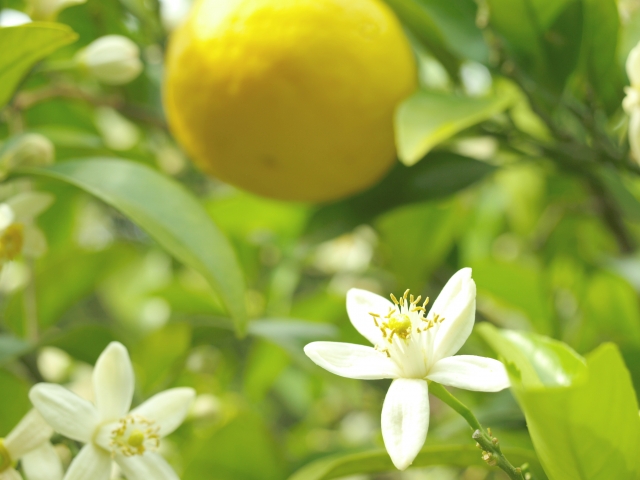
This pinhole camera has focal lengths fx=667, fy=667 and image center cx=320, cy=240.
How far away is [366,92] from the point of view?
569 mm

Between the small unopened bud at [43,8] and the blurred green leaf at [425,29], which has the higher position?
the small unopened bud at [43,8]

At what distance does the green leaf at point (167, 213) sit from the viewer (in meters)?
0.48

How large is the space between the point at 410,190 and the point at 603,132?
20 centimetres

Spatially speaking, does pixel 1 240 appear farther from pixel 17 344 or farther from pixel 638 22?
pixel 638 22

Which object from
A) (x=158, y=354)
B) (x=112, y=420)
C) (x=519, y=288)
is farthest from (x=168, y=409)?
(x=519, y=288)

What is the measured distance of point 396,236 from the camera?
0.89 meters

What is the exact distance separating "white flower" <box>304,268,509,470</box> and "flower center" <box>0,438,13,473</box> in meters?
0.19

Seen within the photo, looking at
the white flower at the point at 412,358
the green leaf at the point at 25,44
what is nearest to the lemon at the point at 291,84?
the green leaf at the point at 25,44

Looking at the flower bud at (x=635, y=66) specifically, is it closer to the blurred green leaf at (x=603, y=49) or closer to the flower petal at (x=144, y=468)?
the blurred green leaf at (x=603, y=49)

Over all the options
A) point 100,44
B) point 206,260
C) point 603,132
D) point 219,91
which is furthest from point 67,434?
point 603,132

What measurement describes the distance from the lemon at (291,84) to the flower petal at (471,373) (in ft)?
0.94

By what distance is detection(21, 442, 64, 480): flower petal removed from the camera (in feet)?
1.28

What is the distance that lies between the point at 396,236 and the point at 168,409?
20.4 inches

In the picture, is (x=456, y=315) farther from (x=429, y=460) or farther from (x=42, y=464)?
(x=42, y=464)
